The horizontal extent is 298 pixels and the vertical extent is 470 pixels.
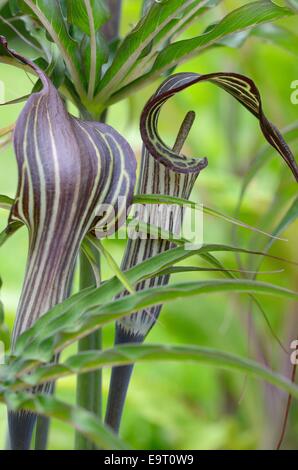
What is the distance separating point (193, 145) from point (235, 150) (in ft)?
0.72

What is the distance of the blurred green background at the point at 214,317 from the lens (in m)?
1.25

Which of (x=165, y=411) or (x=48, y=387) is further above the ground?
(x=48, y=387)

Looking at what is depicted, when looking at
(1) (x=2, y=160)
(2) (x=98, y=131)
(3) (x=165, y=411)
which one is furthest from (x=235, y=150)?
(2) (x=98, y=131)

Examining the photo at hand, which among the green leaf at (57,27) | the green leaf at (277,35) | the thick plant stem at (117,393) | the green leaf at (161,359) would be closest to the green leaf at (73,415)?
the green leaf at (161,359)

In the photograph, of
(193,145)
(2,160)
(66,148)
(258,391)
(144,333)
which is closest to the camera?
(66,148)

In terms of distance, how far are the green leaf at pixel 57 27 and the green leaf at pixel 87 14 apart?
0.05 feet

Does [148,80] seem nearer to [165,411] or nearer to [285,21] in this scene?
[285,21]

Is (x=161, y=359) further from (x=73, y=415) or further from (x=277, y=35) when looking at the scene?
(x=277, y=35)

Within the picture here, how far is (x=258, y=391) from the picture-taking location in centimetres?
132

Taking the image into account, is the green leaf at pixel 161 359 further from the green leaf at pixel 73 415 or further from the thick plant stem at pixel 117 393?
the thick plant stem at pixel 117 393

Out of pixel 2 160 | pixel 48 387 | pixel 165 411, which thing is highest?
pixel 2 160

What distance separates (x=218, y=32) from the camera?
22.1 inches

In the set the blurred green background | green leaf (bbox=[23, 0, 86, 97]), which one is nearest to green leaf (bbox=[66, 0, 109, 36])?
green leaf (bbox=[23, 0, 86, 97])

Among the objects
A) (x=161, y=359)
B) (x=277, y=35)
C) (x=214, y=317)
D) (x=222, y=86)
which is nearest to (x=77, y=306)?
(x=161, y=359)
